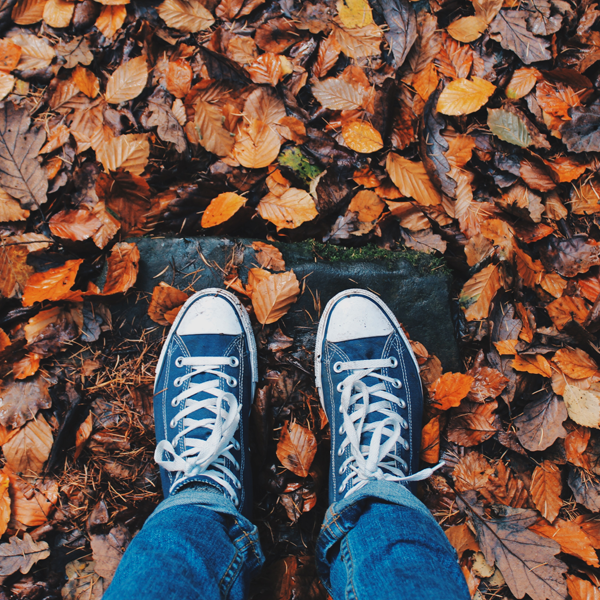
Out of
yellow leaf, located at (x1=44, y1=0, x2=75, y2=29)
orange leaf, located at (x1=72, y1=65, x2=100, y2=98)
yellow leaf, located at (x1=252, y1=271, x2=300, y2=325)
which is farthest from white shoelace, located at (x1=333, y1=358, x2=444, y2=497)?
yellow leaf, located at (x1=44, y1=0, x2=75, y2=29)

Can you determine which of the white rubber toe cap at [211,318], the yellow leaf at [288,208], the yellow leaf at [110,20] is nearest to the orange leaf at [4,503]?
the white rubber toe cap at [211,318]

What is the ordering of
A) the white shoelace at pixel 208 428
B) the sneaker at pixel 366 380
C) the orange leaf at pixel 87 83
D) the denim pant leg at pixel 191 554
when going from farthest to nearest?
1. the orange leaf at pixel 87 83
2. the sneaker at pixel 366 380
3. the white shoelace at pixel 208 428
4. the denim pant leg at pixel 191 554

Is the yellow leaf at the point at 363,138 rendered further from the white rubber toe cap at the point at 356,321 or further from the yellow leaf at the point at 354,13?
the white rubber toe cap at the point at 356,321

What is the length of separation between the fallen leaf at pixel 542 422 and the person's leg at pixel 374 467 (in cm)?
34

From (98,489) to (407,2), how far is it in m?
2.06

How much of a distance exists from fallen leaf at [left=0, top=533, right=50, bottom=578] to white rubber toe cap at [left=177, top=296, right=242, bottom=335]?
0.86m

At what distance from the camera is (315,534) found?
134cm

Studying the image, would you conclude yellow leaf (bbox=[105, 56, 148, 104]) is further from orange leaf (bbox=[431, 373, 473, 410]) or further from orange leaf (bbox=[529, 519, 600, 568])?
orange leaf (bbox=[529, 519, 600, 568])

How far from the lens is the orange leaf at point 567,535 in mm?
1264

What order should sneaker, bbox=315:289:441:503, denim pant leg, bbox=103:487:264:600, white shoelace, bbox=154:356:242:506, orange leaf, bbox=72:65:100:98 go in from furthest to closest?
1. orange leaf, bbox=72:65:100:98
2. sneaker, bbox=315:289:441:503
3. white shoelace, bbox=154:356:242:506
4. denim pant leg, bbox=103:487:264:600

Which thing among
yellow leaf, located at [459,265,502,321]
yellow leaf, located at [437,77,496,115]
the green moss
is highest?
yellow leaf, located at [437,77,496,115]

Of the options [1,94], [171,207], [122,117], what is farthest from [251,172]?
[1,94]

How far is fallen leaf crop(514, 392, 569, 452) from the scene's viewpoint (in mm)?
1290

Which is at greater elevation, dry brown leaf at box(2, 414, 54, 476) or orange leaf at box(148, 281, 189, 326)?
orange leaf at box(148, 281, 189, 326)
